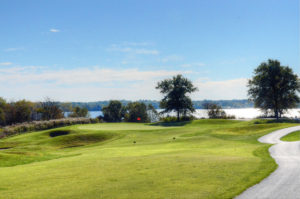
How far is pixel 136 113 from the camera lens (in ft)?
373

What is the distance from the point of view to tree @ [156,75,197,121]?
71.1 m

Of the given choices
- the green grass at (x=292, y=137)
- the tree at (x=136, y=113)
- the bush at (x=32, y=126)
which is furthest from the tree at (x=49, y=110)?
the green grass at (x=292, y=137)

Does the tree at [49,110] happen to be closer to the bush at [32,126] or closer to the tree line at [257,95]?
the tree line at [257,95]

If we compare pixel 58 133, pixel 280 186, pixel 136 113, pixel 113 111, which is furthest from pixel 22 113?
pixel 280 186

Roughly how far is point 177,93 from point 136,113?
147ft

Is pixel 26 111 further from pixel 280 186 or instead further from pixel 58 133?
pixel 280 186

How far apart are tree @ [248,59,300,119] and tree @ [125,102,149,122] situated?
5514cm

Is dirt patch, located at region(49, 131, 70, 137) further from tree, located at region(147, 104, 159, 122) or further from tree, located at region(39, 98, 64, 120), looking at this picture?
tree, located at region(147, 104, 159, 122)

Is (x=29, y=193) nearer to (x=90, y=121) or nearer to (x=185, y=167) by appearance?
(x=185, y=167)

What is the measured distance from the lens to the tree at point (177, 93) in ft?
233

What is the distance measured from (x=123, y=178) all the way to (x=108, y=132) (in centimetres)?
3040

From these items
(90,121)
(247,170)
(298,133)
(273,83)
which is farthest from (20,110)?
(247,170)

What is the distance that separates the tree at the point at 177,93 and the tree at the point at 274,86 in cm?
1496

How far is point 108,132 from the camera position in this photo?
1694 inches
